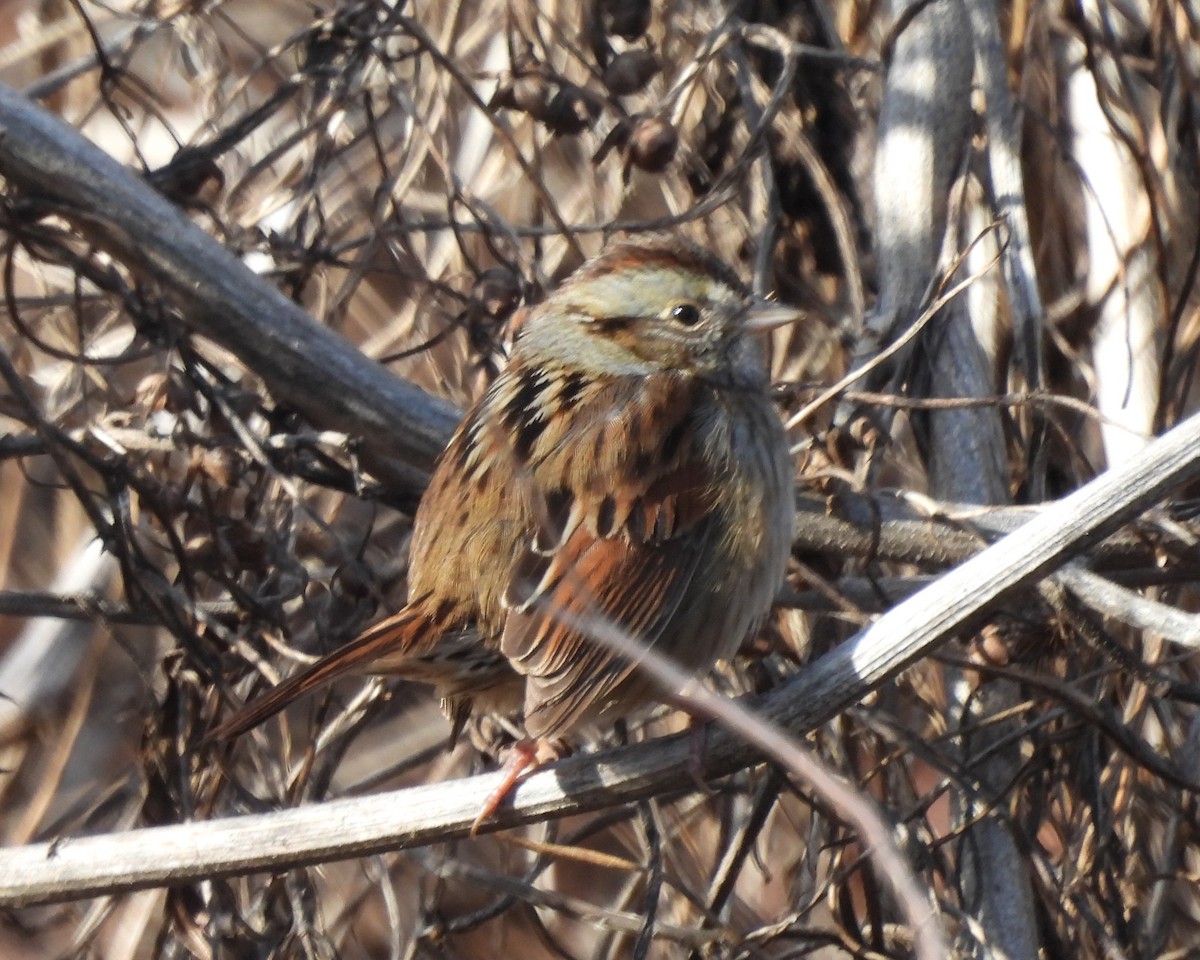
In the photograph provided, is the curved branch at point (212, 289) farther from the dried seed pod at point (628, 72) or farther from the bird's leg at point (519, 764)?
the dried seed pod at point (628, 72)

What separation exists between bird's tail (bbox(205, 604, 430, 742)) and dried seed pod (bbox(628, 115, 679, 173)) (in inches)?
32.8

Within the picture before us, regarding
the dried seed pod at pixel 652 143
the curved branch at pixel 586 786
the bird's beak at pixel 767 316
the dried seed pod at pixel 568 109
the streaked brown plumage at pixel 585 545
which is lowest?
the curved branch at pixel 586 786

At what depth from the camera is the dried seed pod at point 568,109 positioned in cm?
258

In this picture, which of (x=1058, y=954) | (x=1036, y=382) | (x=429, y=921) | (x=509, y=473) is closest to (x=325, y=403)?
(x=509, y=473)

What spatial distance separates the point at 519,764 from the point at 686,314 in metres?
0.74

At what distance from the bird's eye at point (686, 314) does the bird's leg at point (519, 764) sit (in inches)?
24.9

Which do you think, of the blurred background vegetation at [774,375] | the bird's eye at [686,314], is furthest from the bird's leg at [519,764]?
the bird's eye at [686,314]

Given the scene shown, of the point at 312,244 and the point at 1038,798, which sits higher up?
the point at 312,244

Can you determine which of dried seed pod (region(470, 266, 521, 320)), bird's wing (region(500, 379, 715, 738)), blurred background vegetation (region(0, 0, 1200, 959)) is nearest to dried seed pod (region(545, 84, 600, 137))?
blurred background vegetation (region(0, 0, 1200, 959))

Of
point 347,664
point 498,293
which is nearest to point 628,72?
point 498,293

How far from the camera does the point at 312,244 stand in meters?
2.59

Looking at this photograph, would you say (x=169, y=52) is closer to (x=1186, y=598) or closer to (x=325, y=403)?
(x=325, y=403)

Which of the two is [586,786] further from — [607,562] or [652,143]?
[652,143]

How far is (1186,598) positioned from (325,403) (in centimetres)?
150
